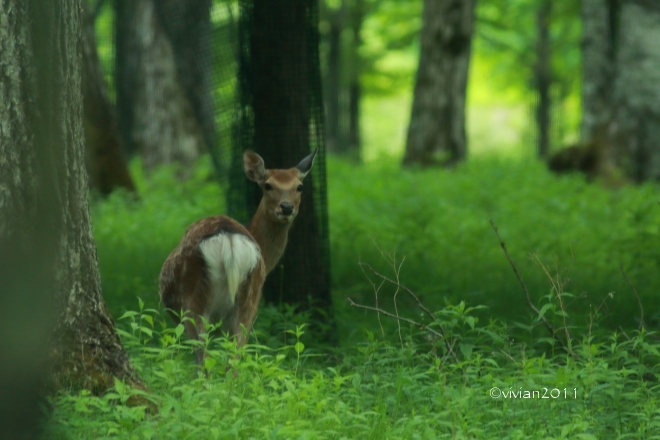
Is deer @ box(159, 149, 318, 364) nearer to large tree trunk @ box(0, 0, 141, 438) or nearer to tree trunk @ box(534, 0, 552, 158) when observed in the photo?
large tree trunk @ box(0, 0, 141, 438)

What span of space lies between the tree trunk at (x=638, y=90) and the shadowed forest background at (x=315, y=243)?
0.03 m

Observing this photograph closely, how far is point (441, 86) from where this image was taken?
70.2 feet

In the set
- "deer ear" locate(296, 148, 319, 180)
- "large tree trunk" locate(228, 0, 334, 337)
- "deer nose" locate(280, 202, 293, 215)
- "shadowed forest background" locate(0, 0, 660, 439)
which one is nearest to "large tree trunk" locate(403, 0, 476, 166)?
"shadowed forest background" locate(0, 0, 660, 439)

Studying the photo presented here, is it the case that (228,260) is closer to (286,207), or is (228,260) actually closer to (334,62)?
(286,207)

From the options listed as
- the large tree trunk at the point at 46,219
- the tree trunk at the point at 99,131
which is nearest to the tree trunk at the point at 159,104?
Answer: the tree trunk at the point at 99,131

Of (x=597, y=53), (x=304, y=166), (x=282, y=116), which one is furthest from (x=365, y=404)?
(x=597, y=53)

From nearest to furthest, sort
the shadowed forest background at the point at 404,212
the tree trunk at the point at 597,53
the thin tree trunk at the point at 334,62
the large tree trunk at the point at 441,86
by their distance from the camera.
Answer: the shadowed forest background at the point at 404,212, the tree trunk at the point at 597,53, the large tree trunk at the point at 441,86, the thin tree trunk at the point at 334,62

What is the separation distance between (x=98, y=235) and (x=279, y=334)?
5440 millimetres

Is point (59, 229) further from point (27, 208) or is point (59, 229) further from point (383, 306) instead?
point (383, 306)

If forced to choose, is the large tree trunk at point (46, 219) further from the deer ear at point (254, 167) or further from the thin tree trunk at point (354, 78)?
the thin tree trunk at point (354, 78)

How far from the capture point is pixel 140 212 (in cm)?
1402

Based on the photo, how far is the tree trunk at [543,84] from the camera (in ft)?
96.2

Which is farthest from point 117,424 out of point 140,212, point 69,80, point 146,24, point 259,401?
point 146,24

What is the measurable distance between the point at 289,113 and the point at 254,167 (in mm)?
640
